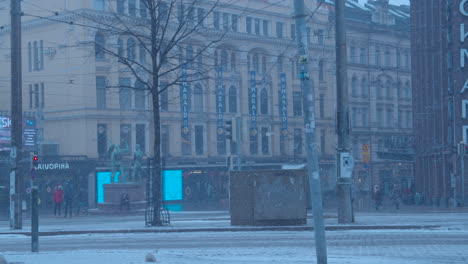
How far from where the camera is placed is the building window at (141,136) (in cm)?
5654

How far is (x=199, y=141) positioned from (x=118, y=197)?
67.0 ft

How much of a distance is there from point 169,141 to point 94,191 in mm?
13183

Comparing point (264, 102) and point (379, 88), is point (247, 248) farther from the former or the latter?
point (379, 88)

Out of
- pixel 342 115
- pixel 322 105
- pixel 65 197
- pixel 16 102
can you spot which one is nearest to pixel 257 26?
pixel 322 105

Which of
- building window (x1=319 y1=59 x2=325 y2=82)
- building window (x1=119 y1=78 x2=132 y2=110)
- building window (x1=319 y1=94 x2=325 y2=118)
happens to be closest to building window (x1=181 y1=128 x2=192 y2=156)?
building window (x1=119 y1=78 x2=132 y2=110)

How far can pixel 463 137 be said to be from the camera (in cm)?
4266

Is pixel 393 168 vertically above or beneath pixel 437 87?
beneath

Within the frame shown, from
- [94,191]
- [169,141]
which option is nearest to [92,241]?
[94,191]

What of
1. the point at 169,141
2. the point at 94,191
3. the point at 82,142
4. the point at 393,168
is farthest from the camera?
the point at 393,168

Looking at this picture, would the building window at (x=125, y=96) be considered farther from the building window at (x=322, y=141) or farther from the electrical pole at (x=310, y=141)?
the electrical pole at (x=310, y=141)

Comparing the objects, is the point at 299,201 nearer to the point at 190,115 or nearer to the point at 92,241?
the point at 92,241

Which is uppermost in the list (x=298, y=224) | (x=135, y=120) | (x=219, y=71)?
(x=219, y=71)

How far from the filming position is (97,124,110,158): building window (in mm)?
54344

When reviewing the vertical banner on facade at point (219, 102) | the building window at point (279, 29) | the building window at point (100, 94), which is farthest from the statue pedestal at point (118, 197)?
the building window at point (279, 29)
